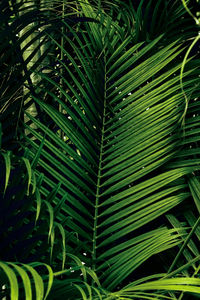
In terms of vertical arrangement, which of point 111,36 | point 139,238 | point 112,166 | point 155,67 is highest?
point 111,36

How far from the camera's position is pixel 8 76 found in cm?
107

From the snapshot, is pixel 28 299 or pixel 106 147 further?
pixel 106 147

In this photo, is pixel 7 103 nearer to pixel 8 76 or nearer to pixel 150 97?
pixel 8 76

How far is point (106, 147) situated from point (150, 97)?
0.52 ft

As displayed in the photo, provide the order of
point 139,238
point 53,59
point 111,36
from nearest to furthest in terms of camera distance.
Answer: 1. point 139,238
2. point 111,36
3. point 53,59

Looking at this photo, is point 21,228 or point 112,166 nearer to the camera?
point 21,228

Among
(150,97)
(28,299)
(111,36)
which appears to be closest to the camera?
(28,299)

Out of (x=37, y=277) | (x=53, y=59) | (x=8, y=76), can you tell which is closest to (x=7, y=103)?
(x=8, y=76)

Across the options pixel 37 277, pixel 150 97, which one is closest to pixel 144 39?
pixel 150 97

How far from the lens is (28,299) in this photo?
0.49 metres

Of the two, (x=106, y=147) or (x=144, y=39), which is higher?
(x=144, y=39)

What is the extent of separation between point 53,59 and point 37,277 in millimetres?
931

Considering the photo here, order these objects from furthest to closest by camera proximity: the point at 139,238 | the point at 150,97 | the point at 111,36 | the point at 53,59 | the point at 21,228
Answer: the point at 53,59, the point at 111,36, the point at 150,97, the point at 139,238, the point at 21,228

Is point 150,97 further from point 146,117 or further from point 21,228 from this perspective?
point 21,228
